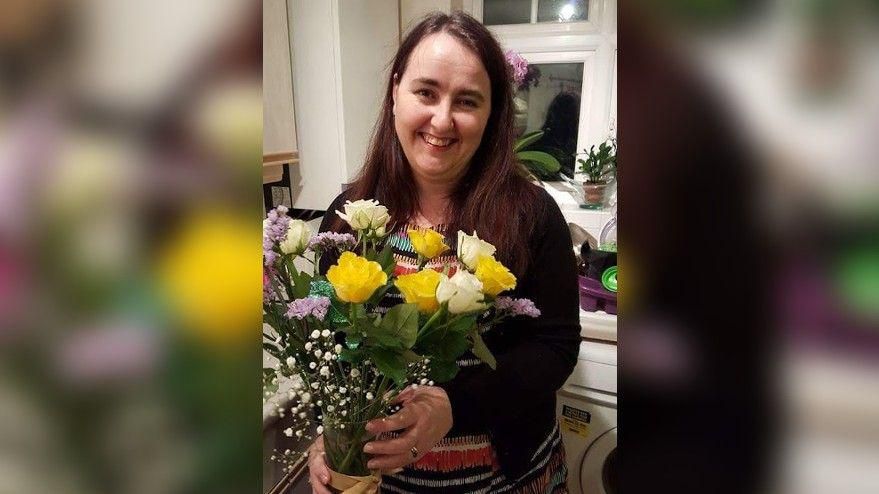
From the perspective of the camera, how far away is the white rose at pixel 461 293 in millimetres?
450

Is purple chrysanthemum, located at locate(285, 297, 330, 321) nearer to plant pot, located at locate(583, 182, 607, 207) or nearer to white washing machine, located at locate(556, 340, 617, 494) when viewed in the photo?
white washing machine, located at locate(556, 340, 617, 494)

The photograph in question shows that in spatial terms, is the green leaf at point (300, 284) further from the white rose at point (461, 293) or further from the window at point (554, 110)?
the window at point (554, 110)

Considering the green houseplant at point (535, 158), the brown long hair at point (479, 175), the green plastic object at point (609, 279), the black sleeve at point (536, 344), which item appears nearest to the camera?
the black sleeve at point (536, 344)

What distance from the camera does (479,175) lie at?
961mm

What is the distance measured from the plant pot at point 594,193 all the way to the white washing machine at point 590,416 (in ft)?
2.63

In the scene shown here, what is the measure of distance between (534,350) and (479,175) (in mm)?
341

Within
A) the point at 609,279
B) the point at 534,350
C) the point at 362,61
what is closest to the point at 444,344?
the point at 534,350

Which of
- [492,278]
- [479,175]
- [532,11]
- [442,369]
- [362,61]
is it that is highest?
[532,11]

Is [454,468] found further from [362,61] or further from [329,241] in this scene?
[362,61]

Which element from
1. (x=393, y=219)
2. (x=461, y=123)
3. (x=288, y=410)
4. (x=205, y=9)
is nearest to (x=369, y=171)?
(x=393, y=219)

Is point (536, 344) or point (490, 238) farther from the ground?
point (490, 238)

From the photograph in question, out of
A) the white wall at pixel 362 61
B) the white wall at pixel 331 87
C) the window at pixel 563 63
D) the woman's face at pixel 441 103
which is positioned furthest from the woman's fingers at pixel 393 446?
the window at pixel 563 63

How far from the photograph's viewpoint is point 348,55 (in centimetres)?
186

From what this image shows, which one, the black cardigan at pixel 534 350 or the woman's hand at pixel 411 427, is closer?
the woman's hand at pixel 411 427
